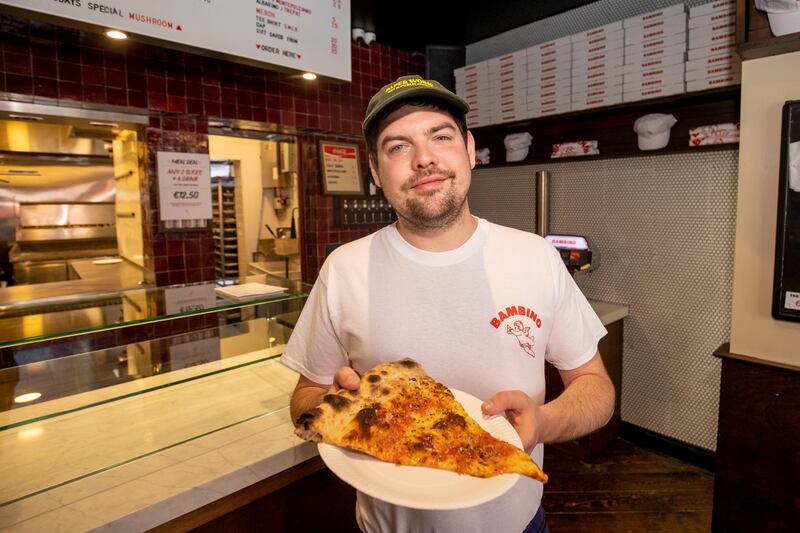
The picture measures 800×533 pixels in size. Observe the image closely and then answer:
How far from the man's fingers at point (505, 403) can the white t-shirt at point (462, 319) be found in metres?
0.23

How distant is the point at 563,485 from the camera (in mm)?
2939

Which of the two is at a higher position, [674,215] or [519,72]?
[519,72]

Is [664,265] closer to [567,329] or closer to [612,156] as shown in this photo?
[612,156]

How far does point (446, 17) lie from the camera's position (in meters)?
3.80

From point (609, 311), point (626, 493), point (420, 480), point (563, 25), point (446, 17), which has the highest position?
point (446, 17)

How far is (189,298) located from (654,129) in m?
2.80

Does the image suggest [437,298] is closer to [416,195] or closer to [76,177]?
[416,195]

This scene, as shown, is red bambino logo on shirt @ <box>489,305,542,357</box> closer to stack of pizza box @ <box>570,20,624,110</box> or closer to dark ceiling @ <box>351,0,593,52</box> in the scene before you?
stack of pizza box @ <box>570,20,624,110</box>

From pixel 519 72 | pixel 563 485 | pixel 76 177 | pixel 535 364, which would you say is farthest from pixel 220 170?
pixel 535 364

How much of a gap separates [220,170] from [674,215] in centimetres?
574

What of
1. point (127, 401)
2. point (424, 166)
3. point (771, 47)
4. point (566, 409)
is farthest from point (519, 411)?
point (771, 47)

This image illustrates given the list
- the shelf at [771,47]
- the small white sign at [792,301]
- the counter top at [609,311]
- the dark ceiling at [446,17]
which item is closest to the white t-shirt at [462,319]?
the small white sign at [792,301]

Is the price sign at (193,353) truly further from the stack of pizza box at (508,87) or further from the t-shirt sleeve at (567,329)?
the stack of pizza box at (508,87)

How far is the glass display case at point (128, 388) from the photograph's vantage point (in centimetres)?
116
